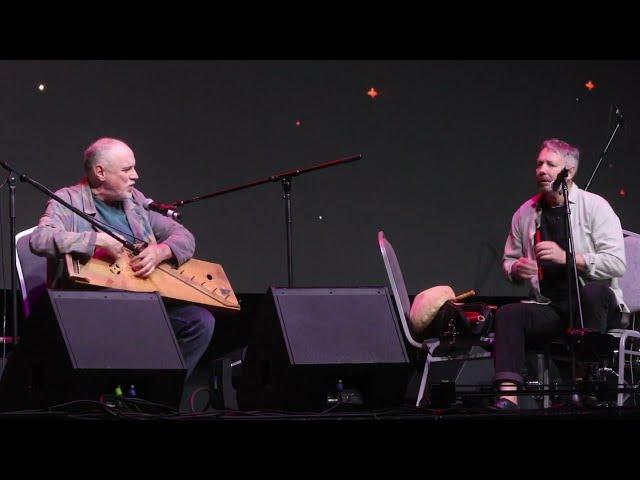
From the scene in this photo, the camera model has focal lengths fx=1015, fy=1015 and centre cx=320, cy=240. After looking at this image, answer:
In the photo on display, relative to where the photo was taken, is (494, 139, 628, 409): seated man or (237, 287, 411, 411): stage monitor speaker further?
(494, 139, 628, 409): seated man

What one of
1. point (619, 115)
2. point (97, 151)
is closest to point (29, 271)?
point (97, 151)

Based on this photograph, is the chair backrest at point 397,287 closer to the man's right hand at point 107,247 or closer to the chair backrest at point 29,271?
the man's right hand at point 107,247

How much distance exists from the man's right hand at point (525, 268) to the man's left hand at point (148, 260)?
4.62ft

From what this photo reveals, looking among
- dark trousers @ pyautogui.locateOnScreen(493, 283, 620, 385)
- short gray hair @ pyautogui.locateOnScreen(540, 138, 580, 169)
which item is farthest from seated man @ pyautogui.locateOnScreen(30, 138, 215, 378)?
short gray hair @ pyautogui.locateOnScreen(540, 138, 580, 169)

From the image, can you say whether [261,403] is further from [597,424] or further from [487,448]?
[597,424]

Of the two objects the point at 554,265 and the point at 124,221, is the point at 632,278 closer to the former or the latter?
the point at 554,265

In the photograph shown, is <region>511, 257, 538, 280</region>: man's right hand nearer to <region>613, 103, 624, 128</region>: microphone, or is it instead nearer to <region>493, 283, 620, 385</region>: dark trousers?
<region>493, 283, 620, 385</region>: dark trousers

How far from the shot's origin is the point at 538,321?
384 centimetres

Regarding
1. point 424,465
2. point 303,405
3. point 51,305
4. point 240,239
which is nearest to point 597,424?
point 424,465

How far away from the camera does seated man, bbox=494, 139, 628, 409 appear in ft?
12.4

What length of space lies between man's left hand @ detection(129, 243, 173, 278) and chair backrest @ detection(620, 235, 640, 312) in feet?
6.39

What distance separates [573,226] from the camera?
4.11 m

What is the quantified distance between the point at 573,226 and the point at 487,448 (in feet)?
6.26

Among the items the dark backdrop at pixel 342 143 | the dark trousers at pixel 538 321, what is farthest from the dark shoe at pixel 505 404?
the dark backdrop at pixel 342 143
